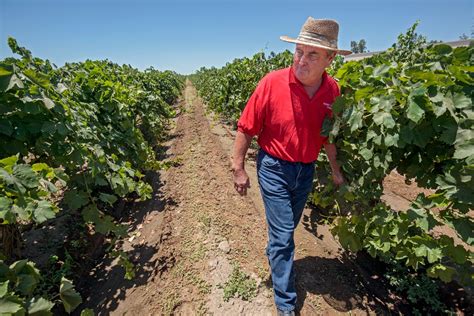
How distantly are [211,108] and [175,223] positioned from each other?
10.3 metres

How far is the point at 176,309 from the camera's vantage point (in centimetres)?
282

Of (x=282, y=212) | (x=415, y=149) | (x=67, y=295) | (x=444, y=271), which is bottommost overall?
(x=444, y=271)

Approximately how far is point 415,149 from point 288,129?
3.47 ft

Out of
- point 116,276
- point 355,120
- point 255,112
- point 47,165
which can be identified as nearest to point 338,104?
point 355,120

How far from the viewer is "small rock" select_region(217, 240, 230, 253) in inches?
136

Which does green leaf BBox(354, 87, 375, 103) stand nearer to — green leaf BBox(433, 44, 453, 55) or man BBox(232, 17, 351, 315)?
man BBox(232, 17, 351, 315)

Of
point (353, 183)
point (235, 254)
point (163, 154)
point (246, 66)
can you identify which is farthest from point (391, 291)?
point (246, 66)

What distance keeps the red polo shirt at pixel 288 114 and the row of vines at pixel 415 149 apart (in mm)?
139

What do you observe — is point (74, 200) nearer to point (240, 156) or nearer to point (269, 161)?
point (240, 156)

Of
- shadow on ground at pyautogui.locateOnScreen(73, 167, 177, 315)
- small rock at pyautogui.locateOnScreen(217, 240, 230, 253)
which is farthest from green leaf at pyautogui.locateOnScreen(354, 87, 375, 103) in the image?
shadow on ground at pyautogui.locateOnScreen(73, 167, 177, 315)

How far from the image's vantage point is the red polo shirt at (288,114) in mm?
2285

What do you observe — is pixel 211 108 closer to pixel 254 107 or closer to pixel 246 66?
pixel 246 66

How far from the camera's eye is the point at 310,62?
2.19 m

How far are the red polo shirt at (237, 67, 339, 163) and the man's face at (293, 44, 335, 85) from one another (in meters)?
0.07
